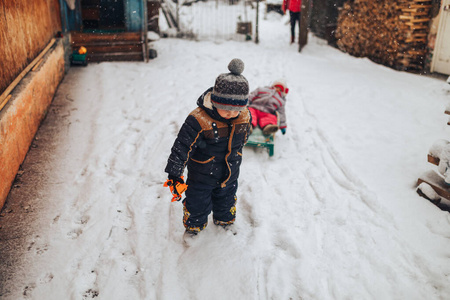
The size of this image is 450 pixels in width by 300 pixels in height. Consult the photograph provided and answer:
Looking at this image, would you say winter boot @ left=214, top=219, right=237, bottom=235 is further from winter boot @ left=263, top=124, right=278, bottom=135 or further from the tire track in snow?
winter boot @ left=263, top=124, right=278, bottom=135

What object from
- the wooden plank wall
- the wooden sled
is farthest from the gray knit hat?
the wooden plank wall

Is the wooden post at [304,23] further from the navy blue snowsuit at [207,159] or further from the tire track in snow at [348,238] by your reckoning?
the navy blue snowsuit at [207,159]

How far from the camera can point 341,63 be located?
8.70m

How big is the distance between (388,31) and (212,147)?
7.36 meters

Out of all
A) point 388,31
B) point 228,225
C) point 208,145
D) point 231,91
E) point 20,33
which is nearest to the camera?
point 231,91

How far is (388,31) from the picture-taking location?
26.7ft

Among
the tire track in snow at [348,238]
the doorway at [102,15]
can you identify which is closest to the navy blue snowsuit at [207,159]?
the tire track in snow at [348,238]

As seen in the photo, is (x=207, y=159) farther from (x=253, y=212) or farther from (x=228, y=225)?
(x=253, y=212)

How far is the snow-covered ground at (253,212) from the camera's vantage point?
249cm

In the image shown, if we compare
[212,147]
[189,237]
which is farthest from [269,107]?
[189,237]

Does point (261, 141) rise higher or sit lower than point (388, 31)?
lower

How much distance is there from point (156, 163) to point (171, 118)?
123cm

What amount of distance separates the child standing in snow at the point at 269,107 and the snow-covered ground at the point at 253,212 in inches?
12.7

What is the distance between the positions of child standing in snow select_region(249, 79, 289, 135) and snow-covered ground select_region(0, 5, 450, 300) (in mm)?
323
